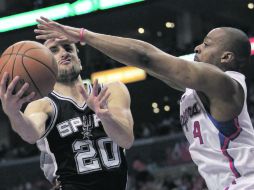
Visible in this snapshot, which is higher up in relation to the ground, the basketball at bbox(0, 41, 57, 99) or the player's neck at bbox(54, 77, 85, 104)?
the basketball at bbox(0, 41, 57, 99)

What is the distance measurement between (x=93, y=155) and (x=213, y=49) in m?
1.30

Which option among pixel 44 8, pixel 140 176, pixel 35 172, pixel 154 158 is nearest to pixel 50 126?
pixel 44 8

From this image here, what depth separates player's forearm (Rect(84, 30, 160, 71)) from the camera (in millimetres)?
3422

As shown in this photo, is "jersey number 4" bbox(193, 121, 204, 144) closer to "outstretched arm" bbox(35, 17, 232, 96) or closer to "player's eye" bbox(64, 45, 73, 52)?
"outstretched arm" bbox(35, 17, 232, 96)

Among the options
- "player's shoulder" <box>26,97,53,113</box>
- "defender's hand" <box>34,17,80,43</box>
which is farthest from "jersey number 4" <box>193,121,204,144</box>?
"player's shoulder" <box>26,97,53,113</box>

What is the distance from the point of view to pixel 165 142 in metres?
15.7

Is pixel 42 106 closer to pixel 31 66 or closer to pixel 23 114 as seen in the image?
pixel 23 114

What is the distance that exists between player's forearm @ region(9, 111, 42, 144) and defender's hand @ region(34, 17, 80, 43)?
0.64 m

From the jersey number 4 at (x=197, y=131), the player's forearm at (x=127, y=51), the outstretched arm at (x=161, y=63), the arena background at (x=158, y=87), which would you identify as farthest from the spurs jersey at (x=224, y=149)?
the arena background at (x=158, y=87)

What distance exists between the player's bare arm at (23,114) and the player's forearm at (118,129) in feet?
1.74

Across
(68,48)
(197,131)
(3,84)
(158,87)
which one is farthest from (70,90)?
(158,87)

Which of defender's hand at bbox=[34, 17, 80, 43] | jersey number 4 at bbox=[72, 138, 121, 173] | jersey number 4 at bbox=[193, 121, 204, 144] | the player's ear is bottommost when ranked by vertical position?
jersey number 4 at bbox=[72, 138, 121, 173]

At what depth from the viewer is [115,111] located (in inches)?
175

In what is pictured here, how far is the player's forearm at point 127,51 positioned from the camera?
342cm
